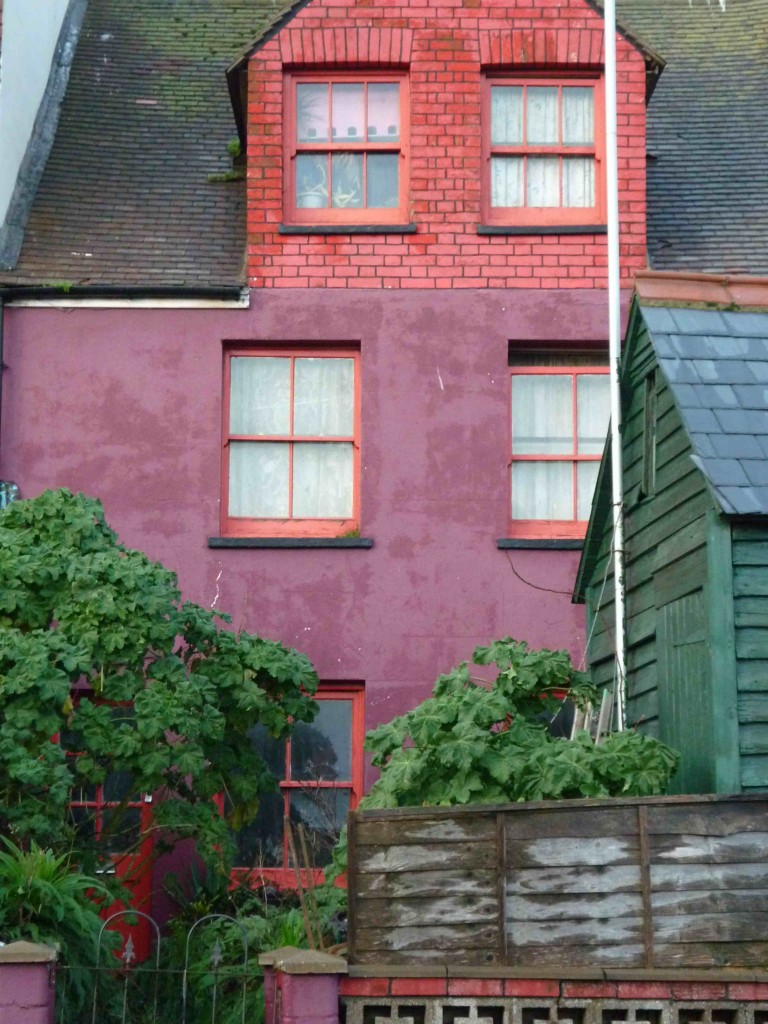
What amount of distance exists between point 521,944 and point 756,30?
43.9 ft

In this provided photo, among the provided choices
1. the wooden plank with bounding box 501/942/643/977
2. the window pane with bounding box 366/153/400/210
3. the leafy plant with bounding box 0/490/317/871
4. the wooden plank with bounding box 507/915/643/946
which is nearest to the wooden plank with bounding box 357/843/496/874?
the wooden plank with bounding box 507/915/643/946

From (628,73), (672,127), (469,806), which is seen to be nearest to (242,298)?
(628,73)

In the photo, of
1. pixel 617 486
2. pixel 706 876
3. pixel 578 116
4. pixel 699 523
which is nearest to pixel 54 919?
pixel 706 876

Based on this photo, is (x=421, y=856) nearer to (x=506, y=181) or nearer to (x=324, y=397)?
(x=324, y=397)

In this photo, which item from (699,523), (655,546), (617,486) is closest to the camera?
(699,523)

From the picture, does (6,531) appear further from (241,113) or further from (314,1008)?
(241,113)

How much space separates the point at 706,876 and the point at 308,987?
218 centimetres

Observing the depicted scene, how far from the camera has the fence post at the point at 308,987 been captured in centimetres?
833

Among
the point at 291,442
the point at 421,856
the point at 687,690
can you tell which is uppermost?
the point at 291,442

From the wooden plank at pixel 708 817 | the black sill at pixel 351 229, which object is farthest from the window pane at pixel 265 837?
the wooden plank at pixel 708 817

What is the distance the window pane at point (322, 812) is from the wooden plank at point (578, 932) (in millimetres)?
5648

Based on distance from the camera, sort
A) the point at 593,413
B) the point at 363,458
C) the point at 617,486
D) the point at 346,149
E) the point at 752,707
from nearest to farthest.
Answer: the point at 752,707
the point at 617,486
the point at 363,458
the point at 593,413
the point at 346,149

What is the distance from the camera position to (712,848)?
880 centimetres

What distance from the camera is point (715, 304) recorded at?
10820 millimetres
